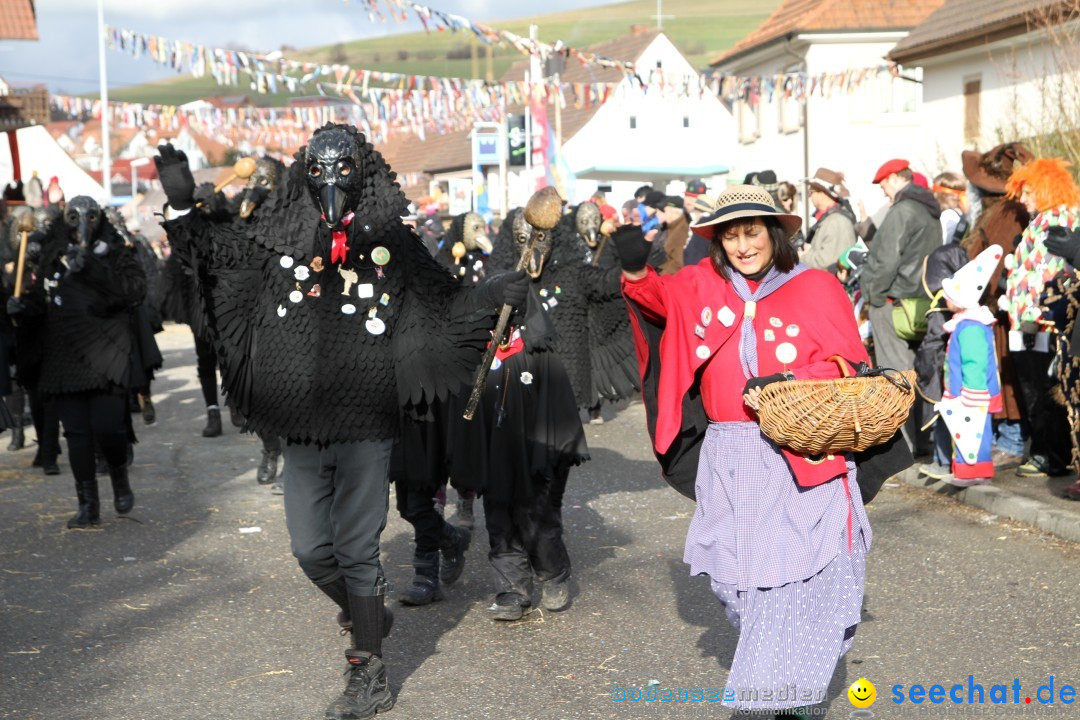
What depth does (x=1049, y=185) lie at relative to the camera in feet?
27.5

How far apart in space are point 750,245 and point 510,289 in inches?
37.3

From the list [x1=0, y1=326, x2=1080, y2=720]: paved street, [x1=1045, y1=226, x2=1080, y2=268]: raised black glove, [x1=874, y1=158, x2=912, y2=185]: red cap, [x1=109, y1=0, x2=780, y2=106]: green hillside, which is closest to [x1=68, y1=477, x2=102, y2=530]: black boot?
[x1=0, y1=326, x2=1080, y2=720]: paved street

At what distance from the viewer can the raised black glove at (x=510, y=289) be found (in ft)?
16.5

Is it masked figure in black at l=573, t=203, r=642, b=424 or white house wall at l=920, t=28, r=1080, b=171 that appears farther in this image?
white house wall at l=920, t=28, r=1080, b=171

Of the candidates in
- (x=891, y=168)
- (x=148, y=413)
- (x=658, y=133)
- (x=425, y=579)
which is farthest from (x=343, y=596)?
(x=658, y=133)

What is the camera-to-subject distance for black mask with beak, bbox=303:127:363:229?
4.88m

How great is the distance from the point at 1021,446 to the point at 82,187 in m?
36.0

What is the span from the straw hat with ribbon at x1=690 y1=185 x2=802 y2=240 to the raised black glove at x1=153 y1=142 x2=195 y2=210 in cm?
198

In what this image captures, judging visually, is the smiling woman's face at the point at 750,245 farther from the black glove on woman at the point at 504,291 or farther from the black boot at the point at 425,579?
the black boot at the point at 425,579

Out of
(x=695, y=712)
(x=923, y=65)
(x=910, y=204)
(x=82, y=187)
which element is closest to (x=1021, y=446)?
(x=910, y=204)

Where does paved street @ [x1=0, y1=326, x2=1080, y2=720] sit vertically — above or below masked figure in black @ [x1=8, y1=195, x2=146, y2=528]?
→ below

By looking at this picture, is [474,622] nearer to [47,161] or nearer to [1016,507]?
[1016,507]

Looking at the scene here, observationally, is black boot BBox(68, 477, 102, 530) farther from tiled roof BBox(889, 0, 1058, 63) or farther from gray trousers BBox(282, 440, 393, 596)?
tiled roof BBox(889, 0, 1058, 63)

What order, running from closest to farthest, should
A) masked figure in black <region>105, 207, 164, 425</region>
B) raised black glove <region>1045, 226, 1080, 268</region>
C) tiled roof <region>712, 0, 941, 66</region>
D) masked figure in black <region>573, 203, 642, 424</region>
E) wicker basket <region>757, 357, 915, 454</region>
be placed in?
1. wicker basket <region>757, 357, 915, 454</region>
2. raised black glove <region>1045, 226, 1080, 268</region>
3. masked figure in black <region>573, 203, 642, 424</region>
4. masked figure in black <region>105, 207, 164, 425</region>
5. tiled roof <region>712, 0, 941, 66</region>
